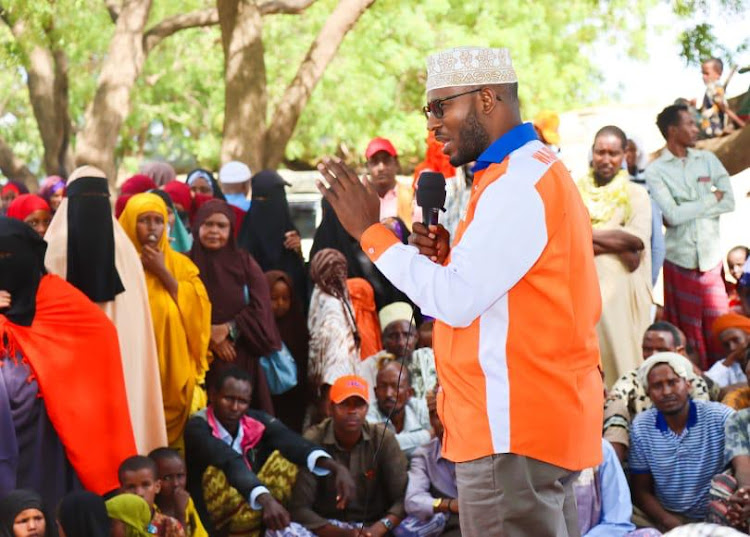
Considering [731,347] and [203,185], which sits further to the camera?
[203,185]

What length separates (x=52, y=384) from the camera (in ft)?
20.3

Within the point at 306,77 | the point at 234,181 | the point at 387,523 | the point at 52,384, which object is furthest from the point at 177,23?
the point at 52,384

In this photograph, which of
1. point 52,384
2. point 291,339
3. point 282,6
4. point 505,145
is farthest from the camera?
point 282,6

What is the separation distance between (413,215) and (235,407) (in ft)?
9.39

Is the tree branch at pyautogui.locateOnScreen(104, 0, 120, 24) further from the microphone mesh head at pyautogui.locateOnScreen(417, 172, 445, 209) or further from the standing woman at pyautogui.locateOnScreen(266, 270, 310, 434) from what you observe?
the microphone mesh head at pyautogui.locateOnScreen(417, 172, 445, 209)

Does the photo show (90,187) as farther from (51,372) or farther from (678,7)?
(678,7)

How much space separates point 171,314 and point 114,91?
21.7ft

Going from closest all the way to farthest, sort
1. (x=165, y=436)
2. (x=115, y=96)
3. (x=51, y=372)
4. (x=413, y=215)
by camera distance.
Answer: (x=51, y=372), (x=165, y=436), (x=413, y=215), (x=115, y=96)

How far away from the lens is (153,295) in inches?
283

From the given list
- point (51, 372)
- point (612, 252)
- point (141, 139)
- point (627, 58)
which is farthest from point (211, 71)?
point (51, 372)

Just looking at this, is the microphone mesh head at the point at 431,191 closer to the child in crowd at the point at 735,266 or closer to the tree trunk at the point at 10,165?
the child in crowd at the point at 735,266

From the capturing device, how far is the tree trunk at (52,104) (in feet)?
50.2

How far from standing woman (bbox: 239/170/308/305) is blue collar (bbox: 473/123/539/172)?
522 cm

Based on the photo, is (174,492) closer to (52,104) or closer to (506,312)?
(506,312)
